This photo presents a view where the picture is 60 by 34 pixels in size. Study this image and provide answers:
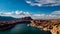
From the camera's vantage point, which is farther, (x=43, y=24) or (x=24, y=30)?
(x=43, y=24)

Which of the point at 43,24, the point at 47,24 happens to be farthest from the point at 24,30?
the point at 47,24

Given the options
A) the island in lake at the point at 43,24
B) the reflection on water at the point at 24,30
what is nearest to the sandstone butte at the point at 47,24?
the island in lake at the point at 43,24

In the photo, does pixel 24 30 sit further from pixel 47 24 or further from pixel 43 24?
pixel 47 24

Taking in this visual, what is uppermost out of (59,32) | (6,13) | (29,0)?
(29,0)

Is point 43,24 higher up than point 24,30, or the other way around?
point 43,24

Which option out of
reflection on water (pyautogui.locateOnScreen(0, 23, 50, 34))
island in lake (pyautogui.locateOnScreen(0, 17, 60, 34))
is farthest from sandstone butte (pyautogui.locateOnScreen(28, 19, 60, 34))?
reflection on water (pyautogui.locateOnScreen(0, 23, 50, 34))

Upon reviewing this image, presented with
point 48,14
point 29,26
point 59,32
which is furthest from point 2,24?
point 59,32

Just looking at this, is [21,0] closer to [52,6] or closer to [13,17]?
[13,17]

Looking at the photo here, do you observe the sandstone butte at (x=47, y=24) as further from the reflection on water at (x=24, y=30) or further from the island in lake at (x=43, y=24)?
the reflection on water at (x=24, y=30)

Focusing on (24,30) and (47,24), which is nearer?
(24,30)

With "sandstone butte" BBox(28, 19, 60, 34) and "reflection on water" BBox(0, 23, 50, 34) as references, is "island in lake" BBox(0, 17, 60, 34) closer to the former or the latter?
"sandstone butte" BBox(28, 19, 60, 34)

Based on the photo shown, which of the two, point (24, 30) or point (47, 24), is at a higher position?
point (47, 24)
